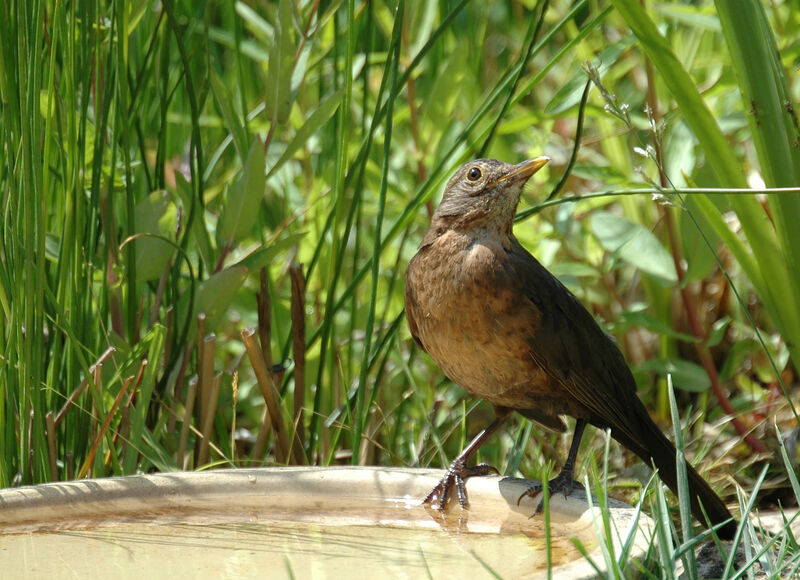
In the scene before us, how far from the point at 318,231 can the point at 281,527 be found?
4.99 feet

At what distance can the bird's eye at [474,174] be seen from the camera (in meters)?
2.95

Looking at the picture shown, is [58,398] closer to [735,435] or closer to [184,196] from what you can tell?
[184,196]

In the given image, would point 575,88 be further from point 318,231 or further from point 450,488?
point 450,488

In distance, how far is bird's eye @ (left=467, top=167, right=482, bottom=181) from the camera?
295 cm

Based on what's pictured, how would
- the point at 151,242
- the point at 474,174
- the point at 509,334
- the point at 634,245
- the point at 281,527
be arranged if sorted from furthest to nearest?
the point at 634,245 → the point at 474,174 → the point at 151,242 → the point at 509,334 → the point at 281,527

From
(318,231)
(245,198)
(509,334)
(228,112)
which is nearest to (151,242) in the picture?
(245,198)

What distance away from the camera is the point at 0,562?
6.68 feet

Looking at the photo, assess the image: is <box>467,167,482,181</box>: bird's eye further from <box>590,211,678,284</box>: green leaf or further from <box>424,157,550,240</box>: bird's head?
<box>590,211,678,284</box>: green leaf

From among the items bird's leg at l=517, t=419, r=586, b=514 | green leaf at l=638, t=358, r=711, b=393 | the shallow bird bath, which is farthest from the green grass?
the shallow bird bath

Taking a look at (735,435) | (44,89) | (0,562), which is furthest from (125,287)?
(735,435)

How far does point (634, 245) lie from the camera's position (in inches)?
130

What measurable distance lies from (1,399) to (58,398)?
0.32 meters

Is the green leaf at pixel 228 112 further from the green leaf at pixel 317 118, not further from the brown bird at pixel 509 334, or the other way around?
the brown bird at pixel 509 334

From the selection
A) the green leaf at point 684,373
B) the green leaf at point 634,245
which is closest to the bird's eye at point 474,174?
the green leaf at point 634,245
